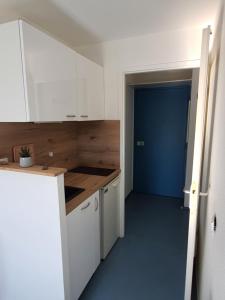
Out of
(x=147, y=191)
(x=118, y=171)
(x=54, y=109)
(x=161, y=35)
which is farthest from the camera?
(x=147, y=191)

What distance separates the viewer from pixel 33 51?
1212 millimetres

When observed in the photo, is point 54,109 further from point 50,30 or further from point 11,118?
point 50,30

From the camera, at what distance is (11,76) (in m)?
1.20

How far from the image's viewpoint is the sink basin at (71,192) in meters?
1.48

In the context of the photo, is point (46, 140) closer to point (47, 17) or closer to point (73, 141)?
point (73, 141)

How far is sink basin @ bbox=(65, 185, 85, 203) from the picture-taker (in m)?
1.48

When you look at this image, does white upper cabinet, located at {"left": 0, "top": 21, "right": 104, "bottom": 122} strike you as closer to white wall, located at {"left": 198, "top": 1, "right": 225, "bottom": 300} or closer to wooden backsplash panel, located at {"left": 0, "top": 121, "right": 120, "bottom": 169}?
wooden backsplash panel, located at {"left": 0, "top": 121, "right": 120, "bottom": 169}

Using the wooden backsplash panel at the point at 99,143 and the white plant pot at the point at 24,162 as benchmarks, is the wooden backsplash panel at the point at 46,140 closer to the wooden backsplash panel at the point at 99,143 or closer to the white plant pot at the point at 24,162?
the wooden backsplash panel at the point at 99,143

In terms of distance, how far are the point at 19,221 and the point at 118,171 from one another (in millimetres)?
1220

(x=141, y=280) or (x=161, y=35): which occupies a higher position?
(x=161, y=35)

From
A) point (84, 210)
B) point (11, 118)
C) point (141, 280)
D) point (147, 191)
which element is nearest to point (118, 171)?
point (84, 210)

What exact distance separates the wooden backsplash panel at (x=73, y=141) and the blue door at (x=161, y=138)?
1.45m

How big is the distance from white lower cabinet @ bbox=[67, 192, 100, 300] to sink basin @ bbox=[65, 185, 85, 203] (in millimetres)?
93

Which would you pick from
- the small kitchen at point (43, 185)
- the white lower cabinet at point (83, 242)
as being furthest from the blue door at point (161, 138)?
the white lower cabinet at point (83, 242)
